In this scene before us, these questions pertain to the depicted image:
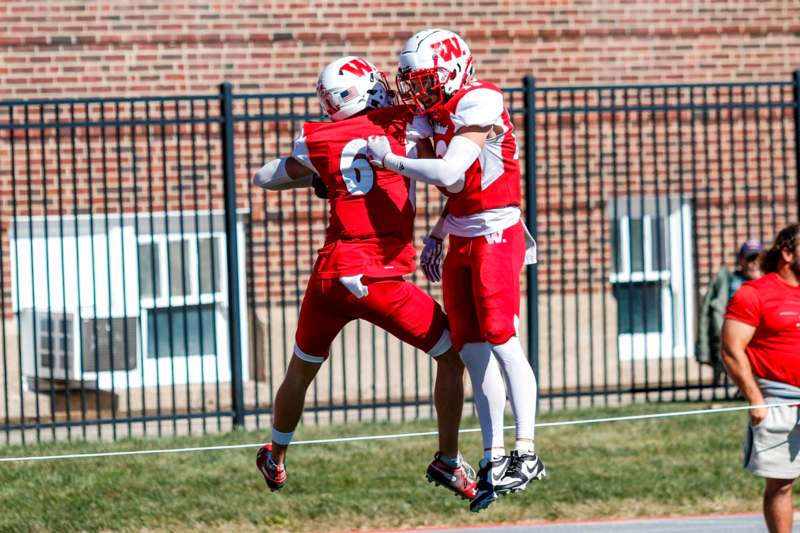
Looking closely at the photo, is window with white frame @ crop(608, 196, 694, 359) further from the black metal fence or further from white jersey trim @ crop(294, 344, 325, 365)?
white jersey trim @ crop(294, 344, 325, 365)

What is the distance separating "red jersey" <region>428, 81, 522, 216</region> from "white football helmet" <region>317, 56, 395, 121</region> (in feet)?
0.92

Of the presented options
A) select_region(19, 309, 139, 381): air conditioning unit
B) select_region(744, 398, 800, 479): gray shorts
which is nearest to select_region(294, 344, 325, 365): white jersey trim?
select_region(744, 398, 800, 479): gray shorts

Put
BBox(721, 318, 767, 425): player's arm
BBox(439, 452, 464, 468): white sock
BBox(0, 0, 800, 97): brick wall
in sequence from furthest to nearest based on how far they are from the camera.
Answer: BBox(0, 0, 800, 97): brick wall
BBox(721, 318, 767, 425): player's arm
BBox(439, 452, 464, 468): white sock

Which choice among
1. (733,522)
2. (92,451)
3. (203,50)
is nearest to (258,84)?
(203,50)

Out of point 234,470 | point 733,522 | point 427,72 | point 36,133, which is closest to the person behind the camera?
point 427,72

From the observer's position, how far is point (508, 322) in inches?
239

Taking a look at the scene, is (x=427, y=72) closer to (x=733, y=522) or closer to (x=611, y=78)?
(x=733, y=522)

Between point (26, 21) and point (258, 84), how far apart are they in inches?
83.3

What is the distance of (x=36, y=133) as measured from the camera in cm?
1285

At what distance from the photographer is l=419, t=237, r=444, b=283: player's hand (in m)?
6.50

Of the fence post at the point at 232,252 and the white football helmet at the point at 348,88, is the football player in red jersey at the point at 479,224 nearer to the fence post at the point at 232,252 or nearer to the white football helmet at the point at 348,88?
the white football helmet at the point at 348,88

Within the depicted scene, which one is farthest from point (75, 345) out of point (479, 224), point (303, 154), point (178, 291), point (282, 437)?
point (479, 224)

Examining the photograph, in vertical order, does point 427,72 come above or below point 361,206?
above

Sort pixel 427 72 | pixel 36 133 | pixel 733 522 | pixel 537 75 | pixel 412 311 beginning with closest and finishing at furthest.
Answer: pixel 427 72 → pixel 412 311 → pixel 733 522 → pixel 36 133 → pixel 537 75
